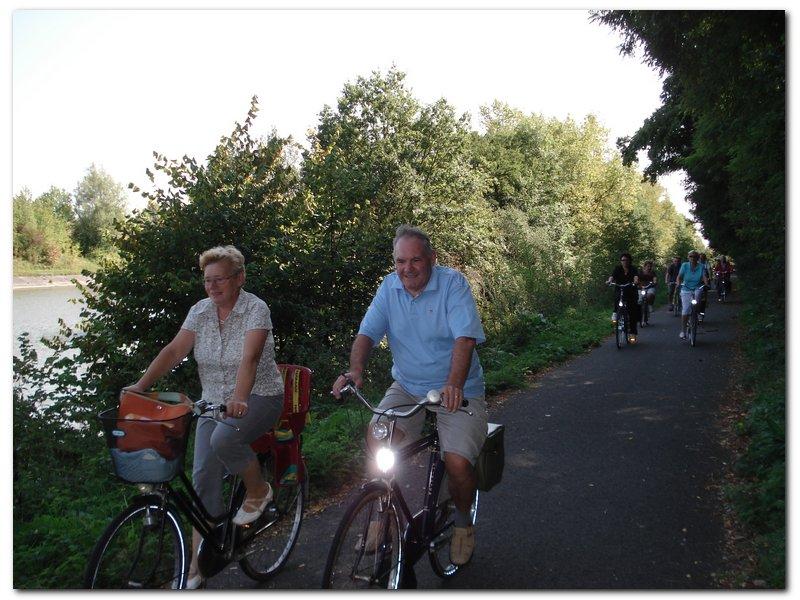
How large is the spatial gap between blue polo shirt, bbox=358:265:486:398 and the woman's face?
75 cm

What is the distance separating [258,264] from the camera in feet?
27.1

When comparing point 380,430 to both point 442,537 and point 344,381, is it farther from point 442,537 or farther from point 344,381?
point 442,537

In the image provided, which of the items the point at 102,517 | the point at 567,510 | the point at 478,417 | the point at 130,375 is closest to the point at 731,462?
the point at 567,510

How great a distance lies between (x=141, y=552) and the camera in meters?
3.00

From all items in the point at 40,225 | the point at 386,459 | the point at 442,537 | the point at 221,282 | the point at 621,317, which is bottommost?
the point at 442,537

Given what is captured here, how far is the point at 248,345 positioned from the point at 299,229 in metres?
5.76

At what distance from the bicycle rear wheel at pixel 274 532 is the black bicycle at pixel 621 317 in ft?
33.4

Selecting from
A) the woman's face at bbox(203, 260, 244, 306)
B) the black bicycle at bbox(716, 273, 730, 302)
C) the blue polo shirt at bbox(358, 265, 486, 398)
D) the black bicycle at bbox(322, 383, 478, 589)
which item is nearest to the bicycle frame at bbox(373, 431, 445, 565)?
the black bicycle at bbox(322, 383, 478, 589)

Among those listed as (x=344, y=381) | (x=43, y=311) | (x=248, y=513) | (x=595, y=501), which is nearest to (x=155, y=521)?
(x=248, y=513)

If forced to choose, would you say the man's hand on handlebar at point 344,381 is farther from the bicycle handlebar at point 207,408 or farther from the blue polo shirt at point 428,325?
the bicycle handlebar at point 207,408

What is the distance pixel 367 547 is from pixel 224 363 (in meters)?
1.23
